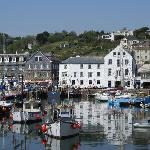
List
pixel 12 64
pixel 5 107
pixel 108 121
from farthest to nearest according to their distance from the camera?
1. pixel 12 64
2. pixel 5 107
3. pixel 108 121

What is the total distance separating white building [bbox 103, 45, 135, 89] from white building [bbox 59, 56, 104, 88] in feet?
5.00

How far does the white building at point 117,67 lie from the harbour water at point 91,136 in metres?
41.9

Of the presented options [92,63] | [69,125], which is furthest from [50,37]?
[69,125]

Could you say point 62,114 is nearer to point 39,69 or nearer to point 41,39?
point 39,69

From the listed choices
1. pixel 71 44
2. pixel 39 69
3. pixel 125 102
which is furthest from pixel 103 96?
pixel 71 44

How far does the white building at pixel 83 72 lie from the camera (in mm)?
109812

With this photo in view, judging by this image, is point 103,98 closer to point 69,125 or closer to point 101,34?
point 69,125

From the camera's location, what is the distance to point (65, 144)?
4359cm

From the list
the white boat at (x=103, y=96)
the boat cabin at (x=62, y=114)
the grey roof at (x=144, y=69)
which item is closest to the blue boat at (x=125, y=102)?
the white boat at (x=103, y=96)

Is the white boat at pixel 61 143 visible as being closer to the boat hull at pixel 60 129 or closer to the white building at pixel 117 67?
the boat hull at pixel 60 129

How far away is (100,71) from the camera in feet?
359

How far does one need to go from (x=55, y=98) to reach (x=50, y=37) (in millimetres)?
140580

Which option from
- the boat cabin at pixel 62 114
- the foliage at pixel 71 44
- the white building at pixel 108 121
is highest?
the foliage at pixel 71 44

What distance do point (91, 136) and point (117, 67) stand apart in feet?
200
